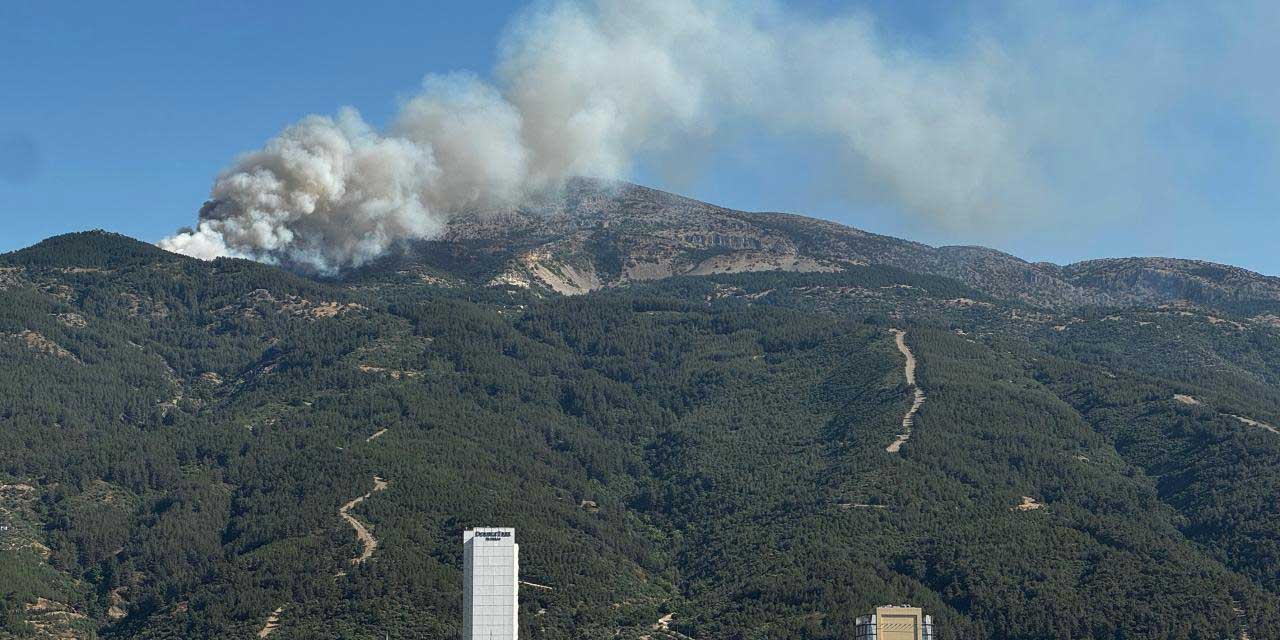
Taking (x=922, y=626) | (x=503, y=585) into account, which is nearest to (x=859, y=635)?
(x=922, y=626)

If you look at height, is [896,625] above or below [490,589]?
below

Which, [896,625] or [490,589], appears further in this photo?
[490,589]

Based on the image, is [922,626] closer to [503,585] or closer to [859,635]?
[859,635]

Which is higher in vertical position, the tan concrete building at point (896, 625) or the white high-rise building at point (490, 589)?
the white high-rise building at point (490, 589)

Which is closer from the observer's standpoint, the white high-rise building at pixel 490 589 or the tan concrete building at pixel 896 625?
the tan concrete building at pixel 896 625

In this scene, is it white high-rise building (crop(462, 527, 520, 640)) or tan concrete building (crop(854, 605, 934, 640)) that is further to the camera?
white high-rise building (crop(462, 527, 520, 640))

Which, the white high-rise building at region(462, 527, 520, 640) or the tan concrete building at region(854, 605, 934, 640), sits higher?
the white high-rise building at region(462, 527, 520, 640)
